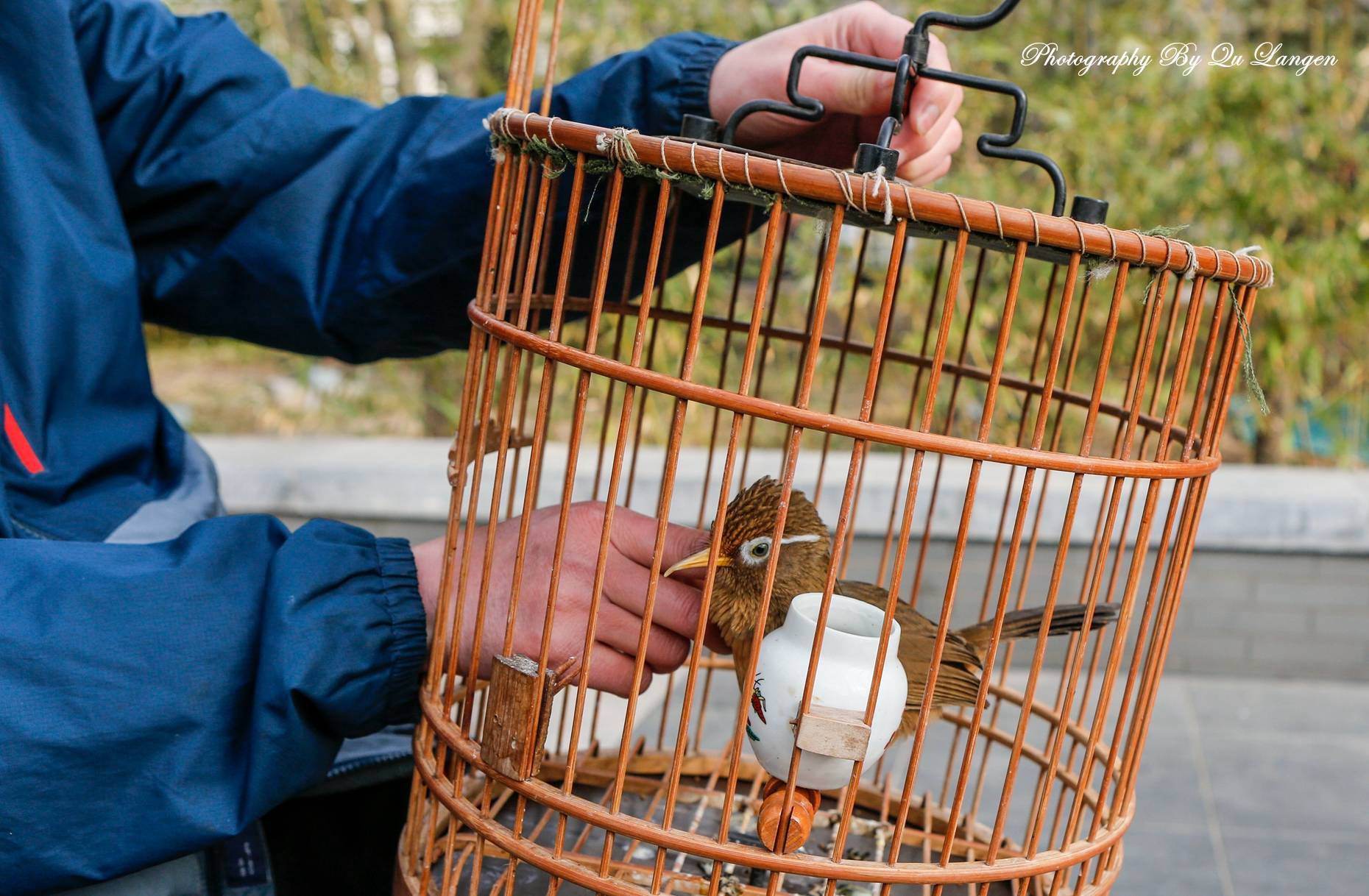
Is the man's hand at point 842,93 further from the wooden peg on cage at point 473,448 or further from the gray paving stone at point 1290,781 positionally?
the gray paving stone at point 1290,781

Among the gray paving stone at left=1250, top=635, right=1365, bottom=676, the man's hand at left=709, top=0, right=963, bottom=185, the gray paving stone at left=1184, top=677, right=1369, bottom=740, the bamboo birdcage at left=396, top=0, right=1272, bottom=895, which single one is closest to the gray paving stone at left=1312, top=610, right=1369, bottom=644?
the gray paving stone at left=1250, top=635, right=1365, bottom=676

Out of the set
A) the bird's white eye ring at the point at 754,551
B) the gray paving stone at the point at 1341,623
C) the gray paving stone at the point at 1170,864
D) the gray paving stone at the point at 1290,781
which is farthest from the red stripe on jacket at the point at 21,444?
the gray paving stone at the point at 1341,623

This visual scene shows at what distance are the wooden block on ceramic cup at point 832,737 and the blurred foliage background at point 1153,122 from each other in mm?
2615

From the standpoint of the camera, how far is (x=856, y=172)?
0.69 metres

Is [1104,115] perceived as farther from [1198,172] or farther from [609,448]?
[609,448]

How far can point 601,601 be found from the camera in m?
0.84

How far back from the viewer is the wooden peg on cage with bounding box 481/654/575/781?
75 cm

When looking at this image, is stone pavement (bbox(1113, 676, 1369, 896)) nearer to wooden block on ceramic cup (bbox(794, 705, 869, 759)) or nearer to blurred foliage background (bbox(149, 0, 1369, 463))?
blurred foliage background (bbox(149, 0, 1369, 463))

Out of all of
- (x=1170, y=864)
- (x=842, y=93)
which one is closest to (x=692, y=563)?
(x=842, y=93)

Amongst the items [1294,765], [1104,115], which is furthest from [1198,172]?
[1294,765]

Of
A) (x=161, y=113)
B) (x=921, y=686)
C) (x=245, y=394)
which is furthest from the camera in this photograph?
(x=245, y=394)

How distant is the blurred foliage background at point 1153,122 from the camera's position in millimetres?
3113

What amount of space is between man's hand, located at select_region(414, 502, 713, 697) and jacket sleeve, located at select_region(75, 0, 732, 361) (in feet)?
1.38

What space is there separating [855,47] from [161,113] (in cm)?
78
